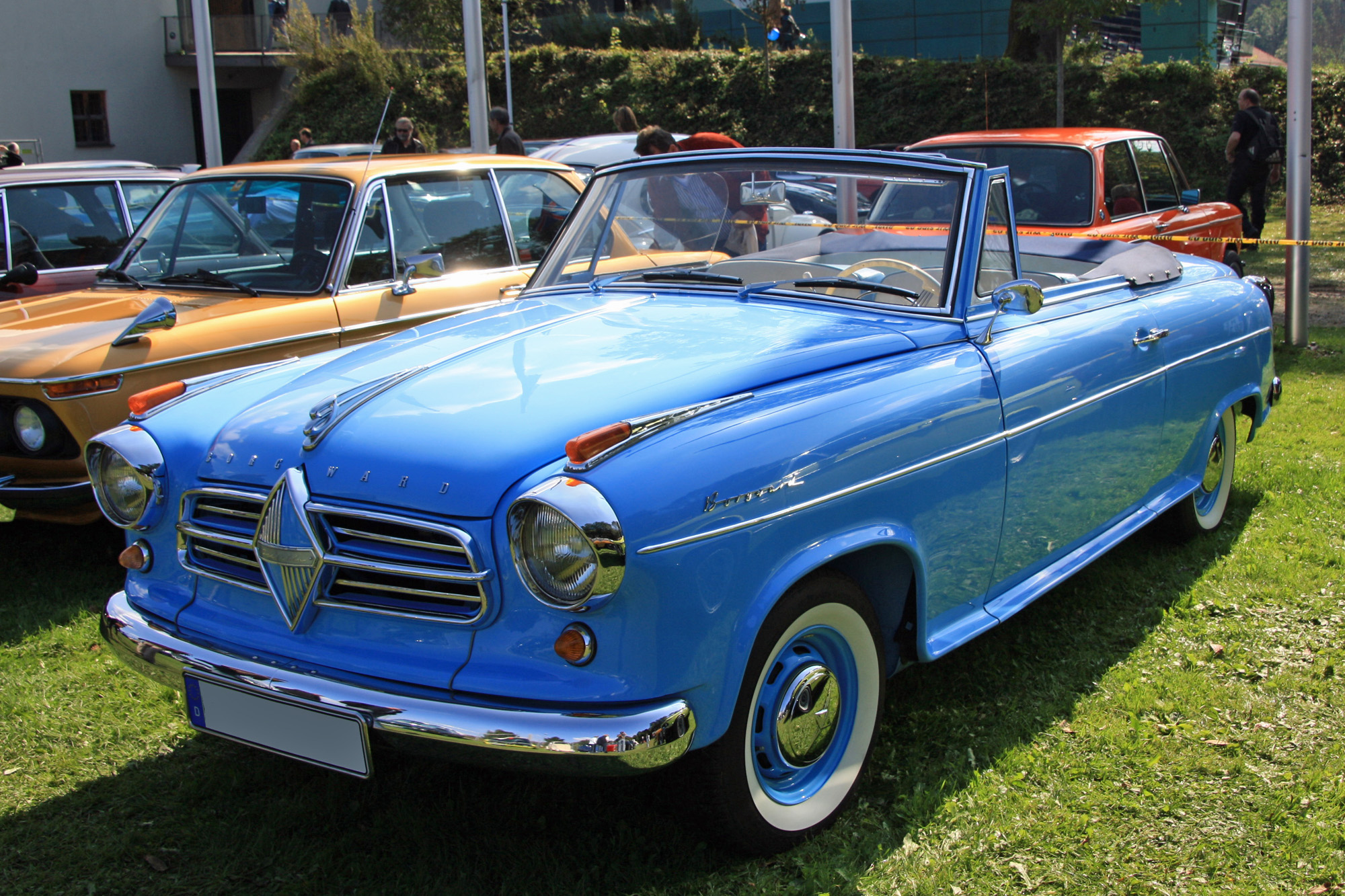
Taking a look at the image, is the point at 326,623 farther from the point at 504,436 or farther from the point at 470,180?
the point at 470,180

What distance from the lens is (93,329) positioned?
4625 mm

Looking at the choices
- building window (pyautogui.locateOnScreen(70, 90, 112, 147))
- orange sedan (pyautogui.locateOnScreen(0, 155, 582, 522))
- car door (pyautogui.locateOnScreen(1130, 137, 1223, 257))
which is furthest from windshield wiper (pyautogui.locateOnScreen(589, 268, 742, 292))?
building window (pyautogui.locateOnScreen(70, 90, 112, 147))

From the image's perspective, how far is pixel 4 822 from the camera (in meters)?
2.99

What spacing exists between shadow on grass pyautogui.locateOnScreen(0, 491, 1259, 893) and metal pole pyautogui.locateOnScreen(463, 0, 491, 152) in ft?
26.4

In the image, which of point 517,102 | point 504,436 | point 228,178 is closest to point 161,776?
point 504,436

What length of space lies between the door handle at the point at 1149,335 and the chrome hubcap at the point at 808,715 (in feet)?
6.13

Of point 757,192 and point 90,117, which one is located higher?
point 90,117

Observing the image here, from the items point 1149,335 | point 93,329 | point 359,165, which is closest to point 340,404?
point 93,329

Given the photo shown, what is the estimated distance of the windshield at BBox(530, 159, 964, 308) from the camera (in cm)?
344

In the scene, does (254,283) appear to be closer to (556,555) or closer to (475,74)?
(556,555)

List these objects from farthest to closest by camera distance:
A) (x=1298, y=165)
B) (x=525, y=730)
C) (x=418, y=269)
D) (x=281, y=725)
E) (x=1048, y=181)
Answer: (x=1298, y=165)
(x=1048, y=181)
(x=418, y=269)
(x=281, y=725)
(x=525, y=730)

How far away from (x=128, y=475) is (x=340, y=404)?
0.69 metres

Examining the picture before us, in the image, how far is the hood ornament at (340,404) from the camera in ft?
8.55

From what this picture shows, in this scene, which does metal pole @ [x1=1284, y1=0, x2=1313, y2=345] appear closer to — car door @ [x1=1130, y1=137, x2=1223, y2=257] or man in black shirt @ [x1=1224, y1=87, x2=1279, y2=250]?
car door @ [x1=1130, y1=137, x2=1223, y2=257]
